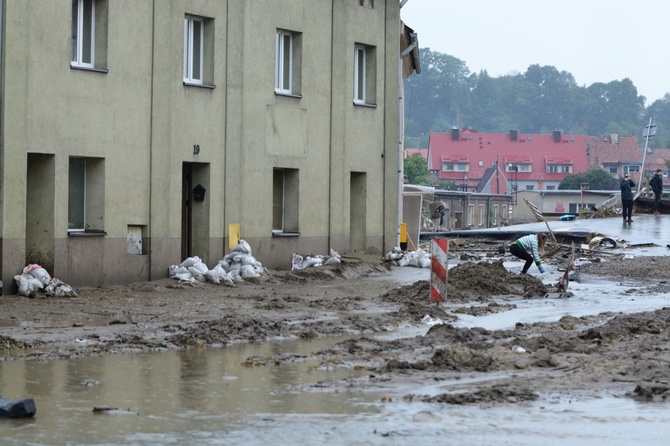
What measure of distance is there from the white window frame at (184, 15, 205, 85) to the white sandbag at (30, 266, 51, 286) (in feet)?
19.8

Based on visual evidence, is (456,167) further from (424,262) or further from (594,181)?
(424,262)

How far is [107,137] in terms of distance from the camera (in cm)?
2205

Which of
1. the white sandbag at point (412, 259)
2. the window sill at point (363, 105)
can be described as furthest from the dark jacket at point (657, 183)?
the window sill at point (363, 105)

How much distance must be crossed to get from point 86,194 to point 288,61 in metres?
6.90

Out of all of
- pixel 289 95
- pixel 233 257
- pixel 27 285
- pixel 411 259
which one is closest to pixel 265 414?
pixel 27 285

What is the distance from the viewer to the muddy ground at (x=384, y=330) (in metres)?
10.9

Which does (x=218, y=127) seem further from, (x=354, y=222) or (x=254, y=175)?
(x=354, y=222)

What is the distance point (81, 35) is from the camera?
71.7 feet

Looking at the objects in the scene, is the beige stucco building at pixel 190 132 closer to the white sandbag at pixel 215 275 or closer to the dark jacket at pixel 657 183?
the white sandbag at pixel 215 275

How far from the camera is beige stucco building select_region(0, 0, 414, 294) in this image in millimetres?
20734

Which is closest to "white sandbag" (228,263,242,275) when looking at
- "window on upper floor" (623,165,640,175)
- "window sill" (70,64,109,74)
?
"window sill" (70,64,109,74)

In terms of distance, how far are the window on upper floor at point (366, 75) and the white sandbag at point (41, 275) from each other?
12.1m

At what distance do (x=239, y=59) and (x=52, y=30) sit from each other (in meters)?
5.38

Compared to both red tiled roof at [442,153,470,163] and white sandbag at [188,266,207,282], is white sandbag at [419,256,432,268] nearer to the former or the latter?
white sandbag at [188,266,207,282]
